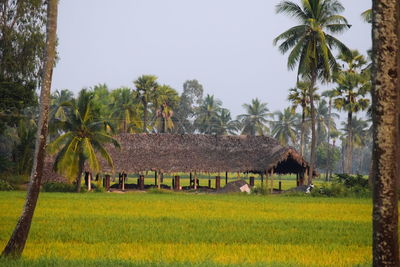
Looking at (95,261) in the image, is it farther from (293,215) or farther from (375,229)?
(293,215)

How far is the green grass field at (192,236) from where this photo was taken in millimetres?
10023

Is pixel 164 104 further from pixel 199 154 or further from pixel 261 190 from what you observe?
pixel 261 190

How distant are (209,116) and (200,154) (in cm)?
3649

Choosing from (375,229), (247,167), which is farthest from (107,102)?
(375,229)

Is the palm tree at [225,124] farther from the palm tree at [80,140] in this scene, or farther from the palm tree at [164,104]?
the palm tree at [80,140]

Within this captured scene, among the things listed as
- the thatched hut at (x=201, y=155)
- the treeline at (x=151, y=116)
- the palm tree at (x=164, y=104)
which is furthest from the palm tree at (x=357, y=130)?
the thatched hut at (x=201, y=155)

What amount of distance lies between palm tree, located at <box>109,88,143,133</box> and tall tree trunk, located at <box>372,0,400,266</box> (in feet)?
148

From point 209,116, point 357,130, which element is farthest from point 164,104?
point 357,130

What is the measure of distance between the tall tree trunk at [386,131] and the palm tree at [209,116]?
214ft

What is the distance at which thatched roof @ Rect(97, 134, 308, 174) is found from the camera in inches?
1400

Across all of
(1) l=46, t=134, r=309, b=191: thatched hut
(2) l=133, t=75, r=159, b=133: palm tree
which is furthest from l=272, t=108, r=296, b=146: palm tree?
(1) l=46, t=134, r=309, b=191: thatched hut

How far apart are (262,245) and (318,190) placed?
837 inches

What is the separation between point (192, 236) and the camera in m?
13.4

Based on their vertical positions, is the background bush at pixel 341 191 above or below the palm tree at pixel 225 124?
below
